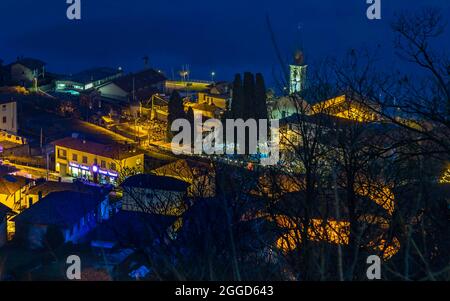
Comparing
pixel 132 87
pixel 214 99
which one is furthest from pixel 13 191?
pixel 132 87

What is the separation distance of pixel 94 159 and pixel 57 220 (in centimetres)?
244

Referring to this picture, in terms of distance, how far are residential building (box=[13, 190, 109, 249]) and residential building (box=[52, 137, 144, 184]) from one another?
1328 mm

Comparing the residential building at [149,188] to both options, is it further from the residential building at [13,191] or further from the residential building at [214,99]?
the residential building at [214,99]

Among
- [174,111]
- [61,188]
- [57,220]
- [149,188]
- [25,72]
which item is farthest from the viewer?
[25,72]

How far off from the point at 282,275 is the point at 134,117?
9874mm

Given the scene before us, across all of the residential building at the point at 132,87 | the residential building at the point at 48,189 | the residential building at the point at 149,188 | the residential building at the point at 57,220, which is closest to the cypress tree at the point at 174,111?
the residential building at the point at 132,87

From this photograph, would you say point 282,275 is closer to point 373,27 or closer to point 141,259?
point 141,259

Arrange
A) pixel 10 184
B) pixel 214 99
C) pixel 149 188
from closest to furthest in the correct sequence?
1. pixel 149 188
2. pixel 10 184
3. pixel 214 99

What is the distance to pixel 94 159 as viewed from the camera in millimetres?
8391

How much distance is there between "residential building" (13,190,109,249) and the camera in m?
5.95

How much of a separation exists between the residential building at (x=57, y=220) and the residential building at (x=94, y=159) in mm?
1328

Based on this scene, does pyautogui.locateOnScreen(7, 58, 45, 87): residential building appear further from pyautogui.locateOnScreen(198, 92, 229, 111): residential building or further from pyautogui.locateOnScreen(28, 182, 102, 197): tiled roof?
pyautogui.locateOnScreen(28, 182, 102, 197): tiled roof

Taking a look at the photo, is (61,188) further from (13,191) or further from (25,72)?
(25,72)

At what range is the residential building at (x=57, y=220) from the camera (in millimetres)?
5949
